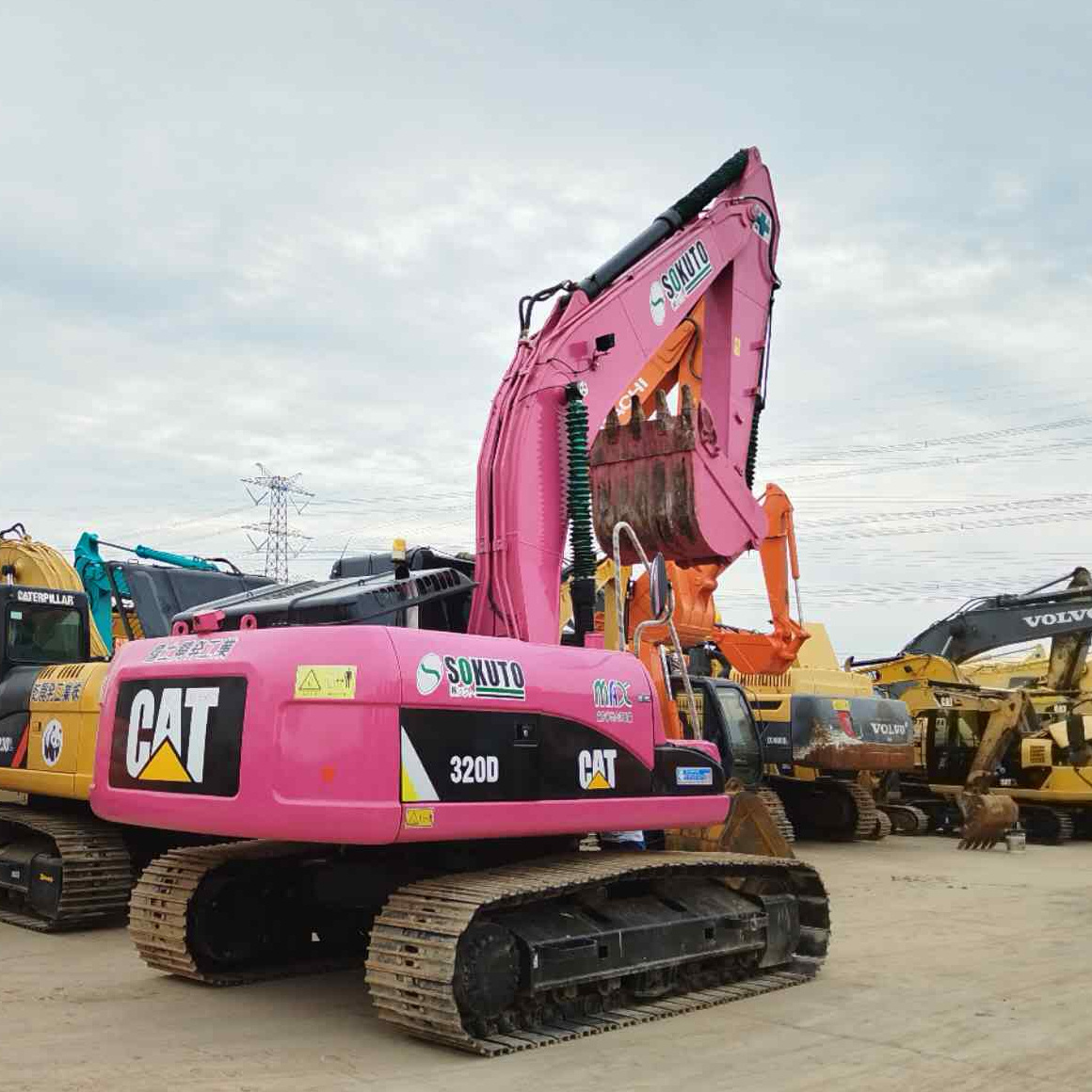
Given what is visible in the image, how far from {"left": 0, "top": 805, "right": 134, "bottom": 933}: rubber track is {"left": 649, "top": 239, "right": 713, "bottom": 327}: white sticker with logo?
5.32 m

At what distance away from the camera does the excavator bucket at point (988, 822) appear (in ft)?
55.8

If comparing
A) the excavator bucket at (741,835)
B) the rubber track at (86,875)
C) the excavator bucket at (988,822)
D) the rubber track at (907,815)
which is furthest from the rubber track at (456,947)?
the rubber track at (907,815)

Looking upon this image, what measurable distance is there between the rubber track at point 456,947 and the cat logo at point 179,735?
1.01m

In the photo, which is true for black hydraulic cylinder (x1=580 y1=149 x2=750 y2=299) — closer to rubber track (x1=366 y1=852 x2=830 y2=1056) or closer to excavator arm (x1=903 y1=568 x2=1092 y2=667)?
rubber track (x1=366 y1=852 x2=830 y2=1056)

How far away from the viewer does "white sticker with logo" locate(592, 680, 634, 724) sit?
256 inches

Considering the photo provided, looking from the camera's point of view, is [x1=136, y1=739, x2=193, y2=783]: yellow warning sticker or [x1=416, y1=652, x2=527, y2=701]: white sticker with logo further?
[x1=136, y1=739, x2=193, y2=783]: yellow warning sticker

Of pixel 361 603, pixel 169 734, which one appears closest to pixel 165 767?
pixel 169 734

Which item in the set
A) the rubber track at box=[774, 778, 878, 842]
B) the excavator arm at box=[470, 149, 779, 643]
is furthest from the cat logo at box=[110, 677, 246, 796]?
the rubber track at box=[774, 778, 878, 842]

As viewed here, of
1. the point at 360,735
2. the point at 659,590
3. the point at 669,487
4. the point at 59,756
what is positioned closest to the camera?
the point at 360,735

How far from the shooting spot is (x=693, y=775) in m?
7.05

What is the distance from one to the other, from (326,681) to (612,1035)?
2.19 metres

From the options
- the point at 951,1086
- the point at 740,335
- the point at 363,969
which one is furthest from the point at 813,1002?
the point at 740,335

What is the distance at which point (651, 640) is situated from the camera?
841 cm

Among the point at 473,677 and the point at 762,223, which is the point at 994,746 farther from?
the point at 473,677
